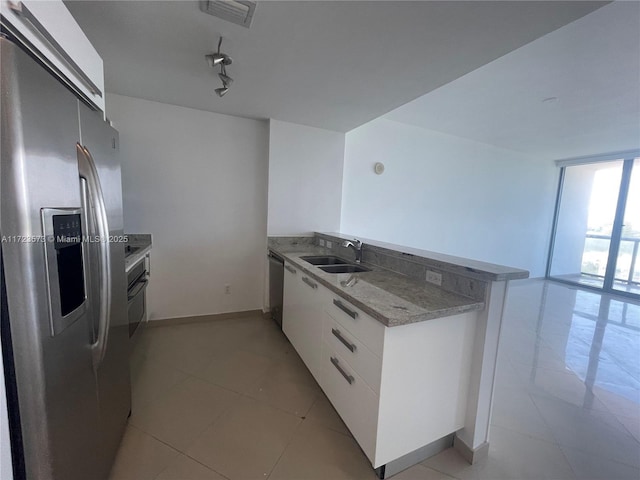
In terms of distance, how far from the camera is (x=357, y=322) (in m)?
1.34

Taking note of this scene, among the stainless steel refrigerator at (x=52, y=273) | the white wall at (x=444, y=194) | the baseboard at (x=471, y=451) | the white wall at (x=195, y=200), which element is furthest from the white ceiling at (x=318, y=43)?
the baseboard at (x=471, y=451)

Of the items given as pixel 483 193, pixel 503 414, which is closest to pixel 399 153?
pixel 483 193

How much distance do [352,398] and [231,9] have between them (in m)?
2.12

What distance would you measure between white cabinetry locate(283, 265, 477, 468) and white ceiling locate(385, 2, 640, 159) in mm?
2095

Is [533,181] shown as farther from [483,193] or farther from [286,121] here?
[286,121]

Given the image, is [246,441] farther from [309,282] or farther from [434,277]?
[434,277]

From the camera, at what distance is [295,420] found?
5.39 ft

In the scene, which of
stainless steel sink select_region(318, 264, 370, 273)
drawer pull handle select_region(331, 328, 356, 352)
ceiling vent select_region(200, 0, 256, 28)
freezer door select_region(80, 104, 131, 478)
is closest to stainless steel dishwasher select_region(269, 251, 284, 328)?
stainless steel sink select_region(318, 264, 370, 273)

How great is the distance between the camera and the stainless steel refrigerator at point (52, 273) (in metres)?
0.65

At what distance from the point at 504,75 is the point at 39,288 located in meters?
3.27

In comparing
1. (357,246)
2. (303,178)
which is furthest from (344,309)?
(303,178)

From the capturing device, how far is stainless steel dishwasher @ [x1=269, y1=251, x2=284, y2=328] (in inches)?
104

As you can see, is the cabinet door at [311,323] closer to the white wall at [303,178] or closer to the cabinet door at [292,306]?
the cabinet door at [292,306]

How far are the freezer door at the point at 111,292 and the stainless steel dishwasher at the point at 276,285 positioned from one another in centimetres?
141
